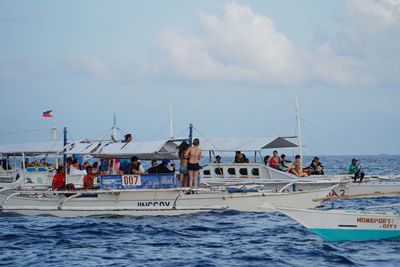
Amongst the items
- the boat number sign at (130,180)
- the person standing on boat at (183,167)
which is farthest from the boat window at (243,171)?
the boat number sign at (130,180)

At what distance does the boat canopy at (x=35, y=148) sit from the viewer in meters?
33.3

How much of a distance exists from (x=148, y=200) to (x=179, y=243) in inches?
227

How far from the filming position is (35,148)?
33.9m

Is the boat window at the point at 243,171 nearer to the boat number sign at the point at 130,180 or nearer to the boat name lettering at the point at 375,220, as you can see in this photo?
the boat number sign at the point at 130,180

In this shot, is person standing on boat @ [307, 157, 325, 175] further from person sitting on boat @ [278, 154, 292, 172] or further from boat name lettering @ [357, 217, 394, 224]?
boat name lettering @ [357, 217, 394, 224]

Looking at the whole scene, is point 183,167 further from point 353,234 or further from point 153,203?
point 353,234

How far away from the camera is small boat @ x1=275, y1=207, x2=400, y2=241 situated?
19.8m

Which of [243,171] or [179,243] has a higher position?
[243,171]

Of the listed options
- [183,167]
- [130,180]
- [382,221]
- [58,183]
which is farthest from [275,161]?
[382,221]

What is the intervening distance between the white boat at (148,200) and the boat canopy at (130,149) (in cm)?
132

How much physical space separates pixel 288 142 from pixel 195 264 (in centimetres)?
2059

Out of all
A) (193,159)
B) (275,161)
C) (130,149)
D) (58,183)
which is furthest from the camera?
(275,161)

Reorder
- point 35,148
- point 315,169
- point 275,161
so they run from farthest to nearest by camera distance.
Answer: point 315,169, point 275,161, point 35,148

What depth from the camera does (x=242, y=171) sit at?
117 feet
